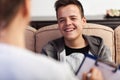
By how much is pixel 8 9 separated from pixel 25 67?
111 mm

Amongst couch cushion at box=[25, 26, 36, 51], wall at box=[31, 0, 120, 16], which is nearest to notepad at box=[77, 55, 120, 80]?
couch cushion at box=[25, 26, 36, 51]

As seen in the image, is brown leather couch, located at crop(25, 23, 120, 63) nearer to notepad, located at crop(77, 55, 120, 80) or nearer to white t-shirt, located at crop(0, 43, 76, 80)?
notepad, located at crop(77, 55, 120, 80)

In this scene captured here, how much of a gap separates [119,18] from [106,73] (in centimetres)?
111

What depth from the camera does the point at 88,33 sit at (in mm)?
1967

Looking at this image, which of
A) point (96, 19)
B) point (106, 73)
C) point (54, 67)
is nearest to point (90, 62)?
point (106, 73)

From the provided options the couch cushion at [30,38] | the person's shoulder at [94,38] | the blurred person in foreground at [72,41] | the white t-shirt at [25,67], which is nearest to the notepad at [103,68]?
the blurred person in foreground at [72,41]

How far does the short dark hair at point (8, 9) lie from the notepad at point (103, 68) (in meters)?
0.77

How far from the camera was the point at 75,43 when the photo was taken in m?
1.76

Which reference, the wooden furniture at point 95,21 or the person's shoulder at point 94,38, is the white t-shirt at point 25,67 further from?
the wooden furniture at point 95,21

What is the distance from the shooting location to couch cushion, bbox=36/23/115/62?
1957mm

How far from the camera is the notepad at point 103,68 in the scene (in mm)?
1192

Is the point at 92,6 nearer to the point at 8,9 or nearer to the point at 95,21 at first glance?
the point at 95,21

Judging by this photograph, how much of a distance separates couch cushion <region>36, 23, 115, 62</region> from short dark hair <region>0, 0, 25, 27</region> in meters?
1.49

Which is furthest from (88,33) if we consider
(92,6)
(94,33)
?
(92,6)
